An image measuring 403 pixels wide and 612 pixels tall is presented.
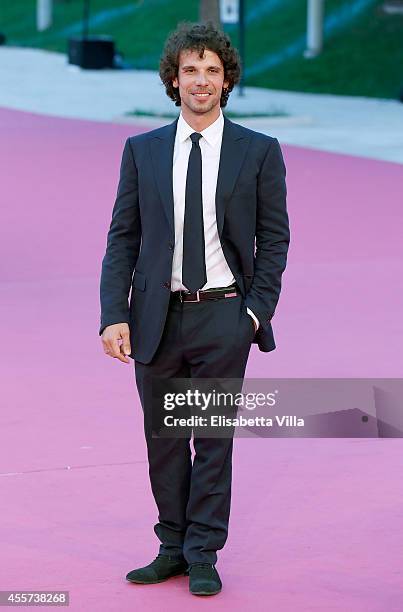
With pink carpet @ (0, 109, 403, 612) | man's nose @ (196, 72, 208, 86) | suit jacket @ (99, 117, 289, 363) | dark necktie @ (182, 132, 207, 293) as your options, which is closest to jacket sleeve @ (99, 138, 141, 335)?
suit jacket @ (99, 117, 289, 363)

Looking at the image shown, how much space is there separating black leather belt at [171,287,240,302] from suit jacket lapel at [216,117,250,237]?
20 centimetres

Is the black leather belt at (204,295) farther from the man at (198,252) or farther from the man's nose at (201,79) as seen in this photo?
the man's nose at (201,79)

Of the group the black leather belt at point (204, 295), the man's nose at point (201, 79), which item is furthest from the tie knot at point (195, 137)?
the black leather belt at point (204, 295)

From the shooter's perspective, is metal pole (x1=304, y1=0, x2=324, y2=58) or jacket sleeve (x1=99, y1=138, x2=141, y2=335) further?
metal pole (x1=304, y1=0, x2=324, y2=58)

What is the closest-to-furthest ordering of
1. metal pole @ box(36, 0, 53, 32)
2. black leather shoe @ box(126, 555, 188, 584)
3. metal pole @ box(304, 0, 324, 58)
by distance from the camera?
black leather shoe @ box(126, 555, 188, 584) → metal pole @ box(304, 0, 324, 58) → metal pole @ box(36, 0, 53, 32)

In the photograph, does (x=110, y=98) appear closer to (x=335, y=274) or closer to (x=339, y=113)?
(x=339, y=113)

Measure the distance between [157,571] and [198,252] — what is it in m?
1.17

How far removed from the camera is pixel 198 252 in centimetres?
537

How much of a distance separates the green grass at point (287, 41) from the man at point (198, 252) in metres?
27.2

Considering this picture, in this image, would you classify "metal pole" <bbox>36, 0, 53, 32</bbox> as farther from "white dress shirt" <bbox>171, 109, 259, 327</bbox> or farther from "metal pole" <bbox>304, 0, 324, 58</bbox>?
"white dress shirt" <bbox>171, 109, 259, 327</bbox>

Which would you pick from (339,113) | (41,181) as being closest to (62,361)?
(41,181)

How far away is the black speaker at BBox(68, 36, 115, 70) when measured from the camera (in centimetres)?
3947

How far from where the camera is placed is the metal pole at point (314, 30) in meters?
36.3

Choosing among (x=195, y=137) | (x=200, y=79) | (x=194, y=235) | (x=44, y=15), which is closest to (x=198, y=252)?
(x=194, y=235)
